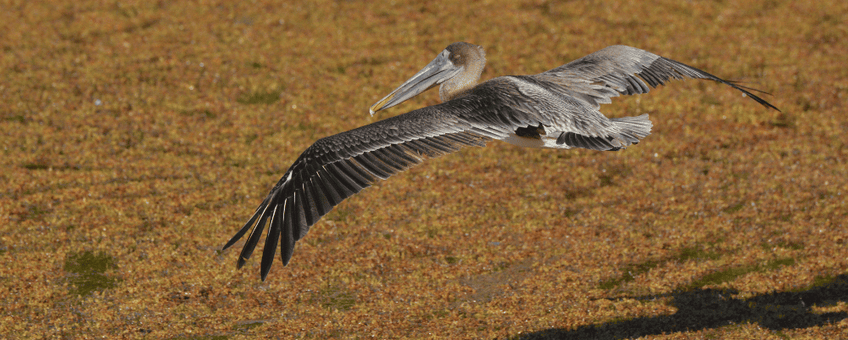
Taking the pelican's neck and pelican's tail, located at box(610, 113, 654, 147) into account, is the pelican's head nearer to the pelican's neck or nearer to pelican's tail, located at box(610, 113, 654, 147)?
the pelican's neck

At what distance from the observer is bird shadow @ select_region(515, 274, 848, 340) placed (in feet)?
22.7

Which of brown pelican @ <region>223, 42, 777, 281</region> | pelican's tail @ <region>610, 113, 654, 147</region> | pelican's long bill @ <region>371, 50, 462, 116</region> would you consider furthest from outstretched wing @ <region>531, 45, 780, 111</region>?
pelican's long bill @ <region>371, 50, 462, 116</region>

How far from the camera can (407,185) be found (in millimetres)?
9773

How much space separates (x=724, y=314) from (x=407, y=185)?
4.36 metres

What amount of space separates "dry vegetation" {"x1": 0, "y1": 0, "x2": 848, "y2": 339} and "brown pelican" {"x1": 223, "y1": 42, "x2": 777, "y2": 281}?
67.7 inches

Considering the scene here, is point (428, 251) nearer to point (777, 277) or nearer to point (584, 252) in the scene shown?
point (584, 252)

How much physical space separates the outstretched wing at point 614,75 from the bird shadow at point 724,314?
210 centimetres

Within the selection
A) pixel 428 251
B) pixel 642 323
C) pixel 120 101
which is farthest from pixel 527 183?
pixel 120 101

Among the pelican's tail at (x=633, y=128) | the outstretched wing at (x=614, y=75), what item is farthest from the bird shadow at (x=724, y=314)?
the outstretched wing at (x=614, y=75)

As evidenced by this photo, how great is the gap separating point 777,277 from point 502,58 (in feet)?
21.4

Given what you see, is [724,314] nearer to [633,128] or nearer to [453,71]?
[633,128]

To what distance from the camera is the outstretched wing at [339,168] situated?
5.57 meters

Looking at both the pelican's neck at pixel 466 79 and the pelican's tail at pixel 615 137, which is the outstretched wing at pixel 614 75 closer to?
the pelican's tail at pixel 615 137

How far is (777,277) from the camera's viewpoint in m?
7.65
